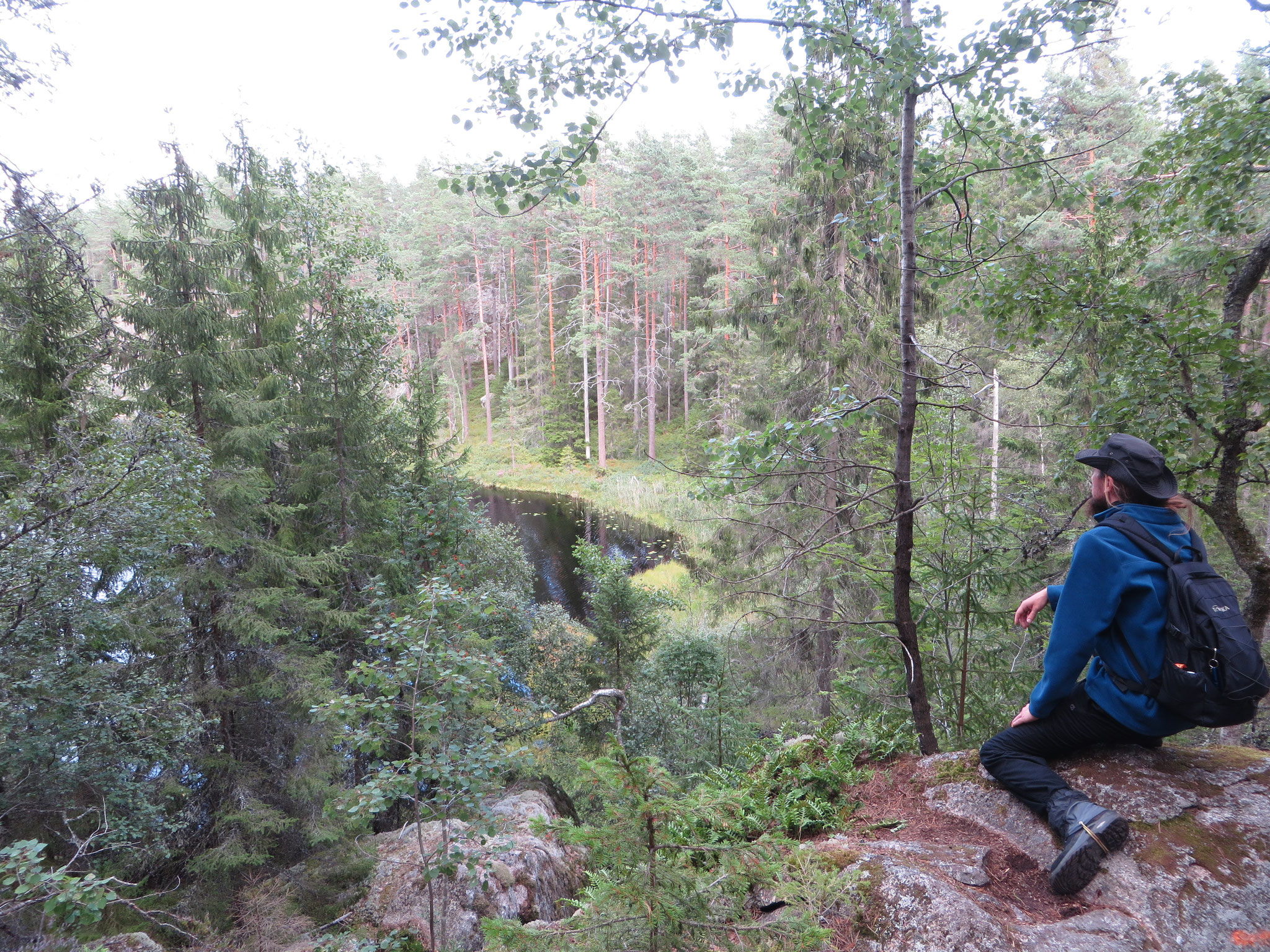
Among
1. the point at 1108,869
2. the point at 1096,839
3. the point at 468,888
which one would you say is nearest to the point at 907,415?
the point at 1096,839

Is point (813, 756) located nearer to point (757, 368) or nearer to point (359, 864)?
point (359, 864)

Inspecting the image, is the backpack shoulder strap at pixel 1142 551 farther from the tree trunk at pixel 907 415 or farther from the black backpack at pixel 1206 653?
the tree trunk at pixel 907 415

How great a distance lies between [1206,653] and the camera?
217 cm

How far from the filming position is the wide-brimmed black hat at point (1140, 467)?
2455mm

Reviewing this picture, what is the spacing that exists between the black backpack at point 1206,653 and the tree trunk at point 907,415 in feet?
3.70

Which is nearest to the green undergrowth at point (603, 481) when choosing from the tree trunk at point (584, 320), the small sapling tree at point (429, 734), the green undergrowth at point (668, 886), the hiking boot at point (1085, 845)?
the tree trunk at point (584, 320)

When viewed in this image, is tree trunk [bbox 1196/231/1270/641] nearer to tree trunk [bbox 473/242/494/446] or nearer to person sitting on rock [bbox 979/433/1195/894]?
person sitting on rock [bbox 979/433/1195/894]

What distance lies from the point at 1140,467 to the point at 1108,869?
149cm

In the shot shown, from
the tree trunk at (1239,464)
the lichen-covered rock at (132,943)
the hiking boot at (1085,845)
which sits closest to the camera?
the hiking boot at (1085,845)

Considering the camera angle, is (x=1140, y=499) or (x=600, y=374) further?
(x=600, y=374)

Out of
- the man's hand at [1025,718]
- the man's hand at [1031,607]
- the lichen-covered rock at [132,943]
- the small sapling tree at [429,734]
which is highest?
the man's hand at [1031,607]

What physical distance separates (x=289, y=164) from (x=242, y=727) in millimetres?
10020

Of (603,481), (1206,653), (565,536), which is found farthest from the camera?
(603,481)

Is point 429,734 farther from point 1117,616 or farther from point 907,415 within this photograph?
point 1117,616
